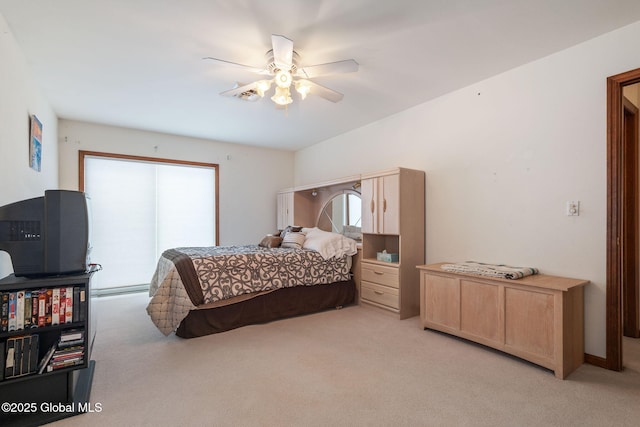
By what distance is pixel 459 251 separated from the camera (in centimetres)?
339

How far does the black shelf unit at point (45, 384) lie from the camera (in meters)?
1.71

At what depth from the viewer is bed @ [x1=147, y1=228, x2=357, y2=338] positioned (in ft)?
9.71

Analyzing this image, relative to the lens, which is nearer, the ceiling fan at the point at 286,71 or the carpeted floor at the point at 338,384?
the carpeted floor at the point at 338,384

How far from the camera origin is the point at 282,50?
222cm

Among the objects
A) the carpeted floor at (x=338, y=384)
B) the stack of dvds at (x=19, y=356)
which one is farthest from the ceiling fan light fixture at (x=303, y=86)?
the stack of dvds at (x=19, y=356)

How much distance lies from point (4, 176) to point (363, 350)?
290 centimetres

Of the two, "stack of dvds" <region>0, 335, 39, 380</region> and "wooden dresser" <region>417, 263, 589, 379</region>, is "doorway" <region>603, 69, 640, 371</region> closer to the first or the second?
"wooden dresser" <region>417, 263, 589, 379</region>

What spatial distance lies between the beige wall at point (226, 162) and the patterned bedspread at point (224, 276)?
6.61 ft

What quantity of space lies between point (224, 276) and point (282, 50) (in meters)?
2.15

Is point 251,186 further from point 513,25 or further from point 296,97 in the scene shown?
point 513,25

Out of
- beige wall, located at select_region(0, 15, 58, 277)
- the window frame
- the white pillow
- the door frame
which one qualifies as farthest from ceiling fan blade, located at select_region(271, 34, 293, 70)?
the window frame

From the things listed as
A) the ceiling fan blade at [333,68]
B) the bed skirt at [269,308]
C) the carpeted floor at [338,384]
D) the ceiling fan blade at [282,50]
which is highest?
the ceiling fan blade at [282,50]

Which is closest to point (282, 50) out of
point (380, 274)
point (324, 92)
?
point (324, 92)

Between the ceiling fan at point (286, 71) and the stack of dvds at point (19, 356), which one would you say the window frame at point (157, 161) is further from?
the stack of dvds at point (19, 356)
